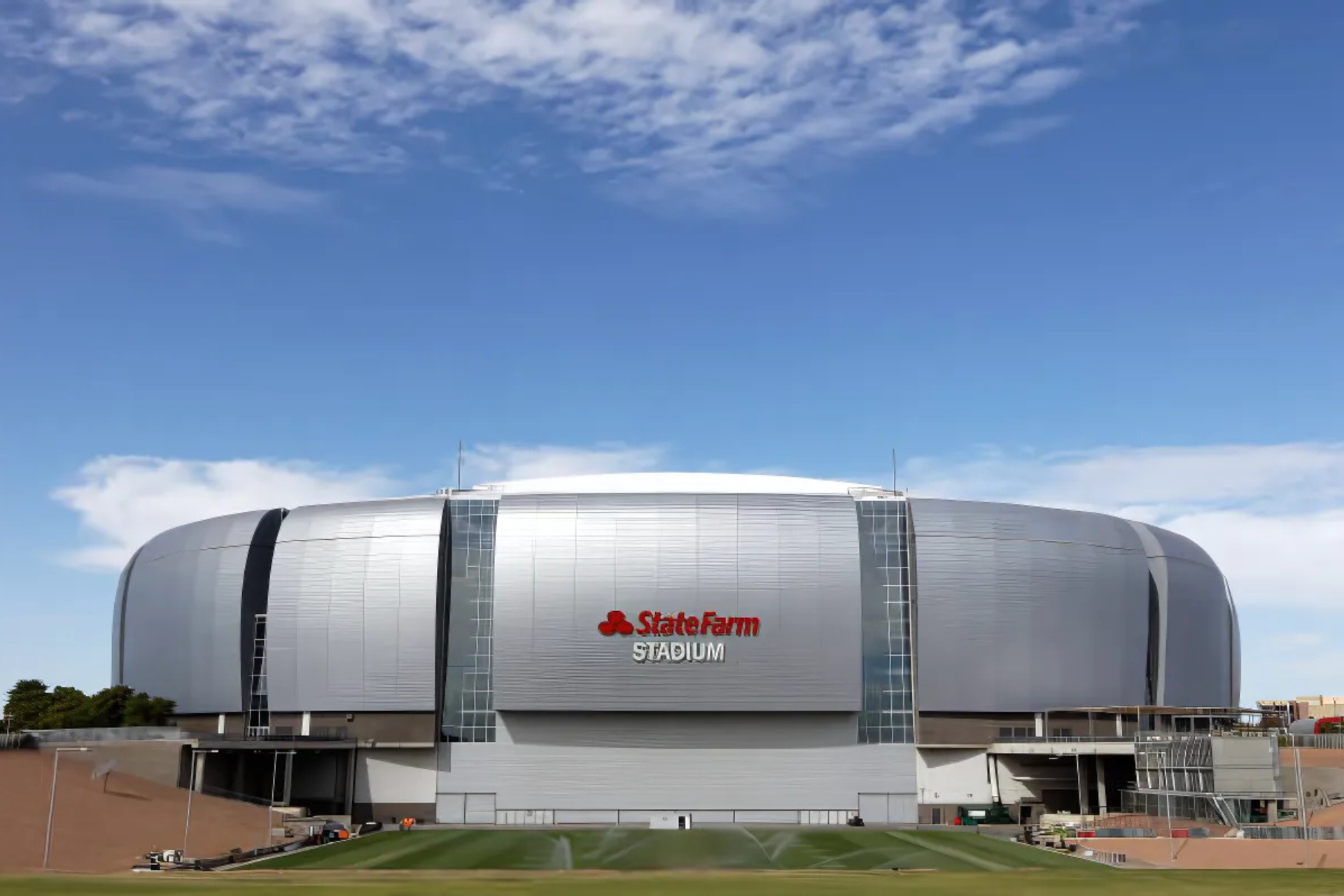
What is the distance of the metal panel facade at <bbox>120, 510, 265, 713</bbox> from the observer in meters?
105

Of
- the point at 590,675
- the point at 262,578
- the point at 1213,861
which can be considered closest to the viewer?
the point at 1213,861

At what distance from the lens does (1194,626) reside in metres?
112

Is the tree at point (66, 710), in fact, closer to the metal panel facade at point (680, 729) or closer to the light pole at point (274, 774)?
the light pole at point (274, 774)

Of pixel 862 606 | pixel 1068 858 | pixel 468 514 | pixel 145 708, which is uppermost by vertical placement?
pixel 468 514

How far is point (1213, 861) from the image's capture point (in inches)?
2643

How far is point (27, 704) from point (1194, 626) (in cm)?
9789

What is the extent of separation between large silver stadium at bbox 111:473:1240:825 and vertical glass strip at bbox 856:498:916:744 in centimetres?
16

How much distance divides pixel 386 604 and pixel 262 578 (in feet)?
42.7

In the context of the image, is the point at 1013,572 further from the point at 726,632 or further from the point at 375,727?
the point at 375,727

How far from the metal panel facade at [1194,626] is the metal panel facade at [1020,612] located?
12.6 ft

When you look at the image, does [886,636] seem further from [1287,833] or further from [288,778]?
[288,778]

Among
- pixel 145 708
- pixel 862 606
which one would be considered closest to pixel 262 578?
pixel 145 708

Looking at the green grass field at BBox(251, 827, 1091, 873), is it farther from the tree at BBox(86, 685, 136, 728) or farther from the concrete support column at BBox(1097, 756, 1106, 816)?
the tree at BBox(86, 685, 136, 728)

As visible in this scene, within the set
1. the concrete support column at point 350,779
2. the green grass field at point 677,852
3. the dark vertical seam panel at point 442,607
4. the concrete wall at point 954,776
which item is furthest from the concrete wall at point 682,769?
the green grass field at point 677,852
